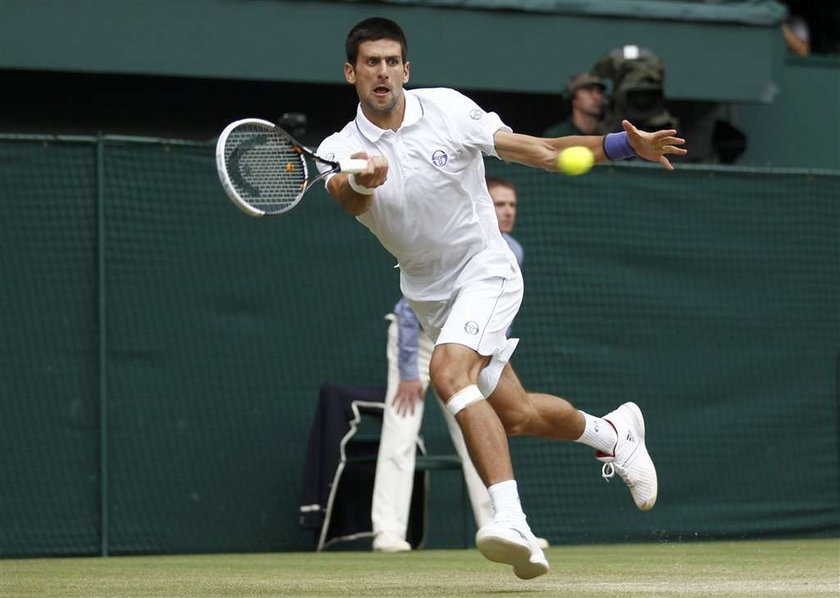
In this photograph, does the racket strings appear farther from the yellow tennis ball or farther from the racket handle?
the yellow tennis ball

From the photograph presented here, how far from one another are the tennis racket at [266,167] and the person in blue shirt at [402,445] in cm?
318

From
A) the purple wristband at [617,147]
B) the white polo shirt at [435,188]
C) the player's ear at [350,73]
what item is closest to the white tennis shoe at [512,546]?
the white polo shirt at [435,188]

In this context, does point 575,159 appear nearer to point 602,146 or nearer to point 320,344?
point 602,146

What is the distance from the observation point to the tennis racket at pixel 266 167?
6430 mm

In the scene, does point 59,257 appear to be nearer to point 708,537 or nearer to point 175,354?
point 175,354

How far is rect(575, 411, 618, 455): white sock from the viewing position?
7.50m

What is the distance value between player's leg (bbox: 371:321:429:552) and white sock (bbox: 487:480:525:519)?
349 cm

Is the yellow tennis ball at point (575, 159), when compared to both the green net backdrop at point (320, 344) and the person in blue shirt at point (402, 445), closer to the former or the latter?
the person in blue shirt at point (402, 445)

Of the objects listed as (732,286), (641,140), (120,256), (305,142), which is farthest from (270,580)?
(305,142)

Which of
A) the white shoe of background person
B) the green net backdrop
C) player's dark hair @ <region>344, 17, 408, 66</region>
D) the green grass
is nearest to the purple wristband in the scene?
player's dark hair @ <region>344, 17, 408, 66</region>

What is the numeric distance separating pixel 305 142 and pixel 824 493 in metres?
4.54

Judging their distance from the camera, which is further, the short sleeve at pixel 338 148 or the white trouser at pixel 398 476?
the white trouser at pixel 398 476

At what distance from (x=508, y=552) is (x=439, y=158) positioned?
163 cm

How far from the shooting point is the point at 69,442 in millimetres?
9648
